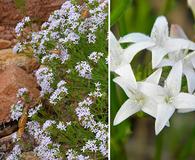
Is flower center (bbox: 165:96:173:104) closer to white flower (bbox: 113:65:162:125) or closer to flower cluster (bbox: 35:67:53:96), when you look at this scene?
white flower (bbox: 113:65:162:125)

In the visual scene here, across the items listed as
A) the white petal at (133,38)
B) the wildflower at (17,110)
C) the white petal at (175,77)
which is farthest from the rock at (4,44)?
the white petal at (175,77)

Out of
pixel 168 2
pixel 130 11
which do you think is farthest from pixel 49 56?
pixel 130 11

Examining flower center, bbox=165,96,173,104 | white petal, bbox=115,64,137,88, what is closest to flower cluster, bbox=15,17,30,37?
white petal, bbox=115,64,137,88

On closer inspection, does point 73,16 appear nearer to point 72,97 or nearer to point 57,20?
point 57,20

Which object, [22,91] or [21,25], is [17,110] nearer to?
[22,91]

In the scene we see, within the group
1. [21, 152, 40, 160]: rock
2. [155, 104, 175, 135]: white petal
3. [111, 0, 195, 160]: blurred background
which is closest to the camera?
[155, 104, 175, 135]: white petal

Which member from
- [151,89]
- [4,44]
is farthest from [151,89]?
[4,44]

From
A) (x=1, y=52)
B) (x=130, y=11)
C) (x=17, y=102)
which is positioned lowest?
(x=17, y=102)
